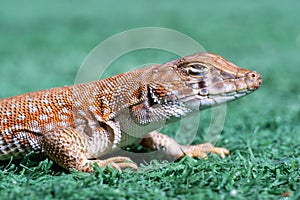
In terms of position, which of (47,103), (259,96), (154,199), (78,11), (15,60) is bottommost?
(154,199)

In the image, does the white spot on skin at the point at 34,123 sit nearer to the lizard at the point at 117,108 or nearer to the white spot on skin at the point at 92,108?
the lizard at the point at 117,108

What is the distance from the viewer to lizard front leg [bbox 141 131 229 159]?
12.6ft

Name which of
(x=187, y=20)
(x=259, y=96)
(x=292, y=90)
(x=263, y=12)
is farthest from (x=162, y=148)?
(x=263, y=12)

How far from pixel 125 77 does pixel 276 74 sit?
175 inches

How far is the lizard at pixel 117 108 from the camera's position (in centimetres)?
338

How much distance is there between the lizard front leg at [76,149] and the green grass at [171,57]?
0.08 meters

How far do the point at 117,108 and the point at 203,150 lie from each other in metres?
0.88

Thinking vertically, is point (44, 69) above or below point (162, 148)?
above

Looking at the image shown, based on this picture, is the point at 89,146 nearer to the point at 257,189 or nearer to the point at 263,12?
the point at 257,189

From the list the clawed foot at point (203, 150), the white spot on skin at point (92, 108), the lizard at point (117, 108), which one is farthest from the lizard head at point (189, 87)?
the clawed foot at point (203, 150)

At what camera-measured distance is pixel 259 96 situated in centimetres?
637

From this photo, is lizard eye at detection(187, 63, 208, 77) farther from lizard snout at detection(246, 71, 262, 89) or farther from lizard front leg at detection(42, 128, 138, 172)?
lizard front leg at detection(42, 128, 138, 172)

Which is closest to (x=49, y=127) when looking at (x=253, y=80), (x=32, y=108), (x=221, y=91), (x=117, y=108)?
(x=32, y=108)

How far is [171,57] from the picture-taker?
8750 mm
